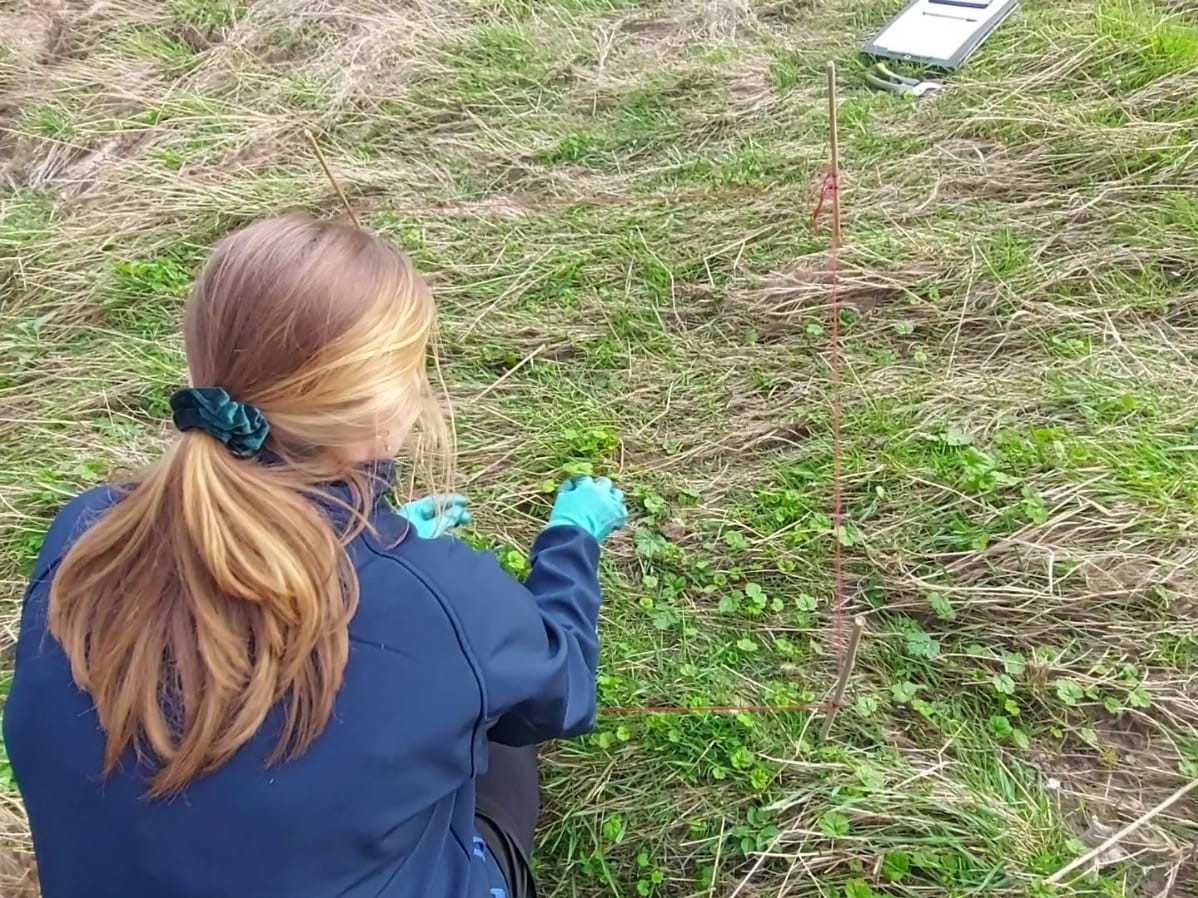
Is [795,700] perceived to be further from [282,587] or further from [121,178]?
[121,178]

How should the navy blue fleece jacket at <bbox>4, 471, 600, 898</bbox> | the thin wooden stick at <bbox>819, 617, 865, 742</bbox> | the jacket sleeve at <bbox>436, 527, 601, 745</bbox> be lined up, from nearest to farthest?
the navy blue fleece jacket at <bbox>4, 471, 600, 898</bbox>, the jacket sleeve at <bbox>436, 527, 601, 745</bbox>, the thin wooden stick at <bbox>819, 617, 865, 742</bbox>

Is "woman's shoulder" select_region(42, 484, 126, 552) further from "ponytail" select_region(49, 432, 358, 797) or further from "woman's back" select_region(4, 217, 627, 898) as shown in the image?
"ponytail" select_region(49, 432, 358, 797)

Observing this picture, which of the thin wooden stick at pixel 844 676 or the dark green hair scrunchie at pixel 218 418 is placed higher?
the dark green hair scrunchie at pixel 218 418

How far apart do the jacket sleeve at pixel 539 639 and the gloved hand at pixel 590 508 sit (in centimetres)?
13

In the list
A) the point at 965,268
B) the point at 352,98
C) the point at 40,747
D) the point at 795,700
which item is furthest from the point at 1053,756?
the point at 352,98

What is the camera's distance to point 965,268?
8.30 ft

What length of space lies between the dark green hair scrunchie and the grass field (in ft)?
3.27

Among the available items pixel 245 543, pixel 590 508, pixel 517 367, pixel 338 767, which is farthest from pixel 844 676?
pixel 517 367

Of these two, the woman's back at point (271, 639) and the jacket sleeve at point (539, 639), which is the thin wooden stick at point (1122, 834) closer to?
the jacket sleeve at point (539, 639)

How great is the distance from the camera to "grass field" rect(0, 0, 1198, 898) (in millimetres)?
1679

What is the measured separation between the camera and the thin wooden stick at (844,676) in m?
1.41

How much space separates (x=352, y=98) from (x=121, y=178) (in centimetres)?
84

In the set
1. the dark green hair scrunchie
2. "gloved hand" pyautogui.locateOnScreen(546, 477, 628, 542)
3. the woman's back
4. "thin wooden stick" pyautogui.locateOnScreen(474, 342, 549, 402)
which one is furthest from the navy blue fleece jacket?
"thin wooden stick" pyautogui.locateOnScreen(474, 342, 549, 402)

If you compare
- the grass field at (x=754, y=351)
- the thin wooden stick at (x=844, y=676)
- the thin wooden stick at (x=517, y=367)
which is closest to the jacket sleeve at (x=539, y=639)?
the thin wooden stick at (x=844, y=676)
